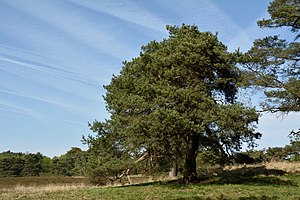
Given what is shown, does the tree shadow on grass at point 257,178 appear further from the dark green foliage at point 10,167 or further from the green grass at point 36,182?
the dark green foliage at point 10,167

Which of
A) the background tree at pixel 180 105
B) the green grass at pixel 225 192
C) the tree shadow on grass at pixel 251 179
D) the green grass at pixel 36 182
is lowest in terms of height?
the green grass at pixel 225 192

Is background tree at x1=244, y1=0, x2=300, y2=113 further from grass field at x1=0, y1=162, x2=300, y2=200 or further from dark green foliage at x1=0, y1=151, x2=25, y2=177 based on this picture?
dark green foliage at x1=0, y1=151, x2=25, y2=177

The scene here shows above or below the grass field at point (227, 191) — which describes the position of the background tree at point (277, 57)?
above

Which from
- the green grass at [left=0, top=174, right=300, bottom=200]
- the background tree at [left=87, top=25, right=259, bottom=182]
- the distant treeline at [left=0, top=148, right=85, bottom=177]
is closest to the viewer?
the green grass at [left=0, top=174, right=300, bottom=200]

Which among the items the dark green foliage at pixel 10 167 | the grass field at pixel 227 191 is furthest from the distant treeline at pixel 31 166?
the grass field at pixel 227 191

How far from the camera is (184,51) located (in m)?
19.1

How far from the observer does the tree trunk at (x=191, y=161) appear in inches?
800

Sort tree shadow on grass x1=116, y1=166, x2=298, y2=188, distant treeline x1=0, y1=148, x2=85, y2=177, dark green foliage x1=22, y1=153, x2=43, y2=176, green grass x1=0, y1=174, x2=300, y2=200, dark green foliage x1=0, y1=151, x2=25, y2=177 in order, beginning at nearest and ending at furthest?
1. green grass x1=0, y1=174, x2=300, y2=200
2. tree shadow on grass x1=116, y1=166, x2=298, y2=188
3. dark green foliage x1=0, y1=151, x2=25, y2=177
4. distant treeline x1=0, y1=148, x2=85, y2=177
5. dark green foliage x1=22, y1=153, x2=43, y2=176

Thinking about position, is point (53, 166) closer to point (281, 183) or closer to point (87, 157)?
point (87, 157)

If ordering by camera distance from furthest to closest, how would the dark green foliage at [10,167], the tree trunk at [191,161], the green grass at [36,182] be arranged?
the dark green foliage at [10,167] < the green grass at [36,182] < the tree trunk at [191,161]

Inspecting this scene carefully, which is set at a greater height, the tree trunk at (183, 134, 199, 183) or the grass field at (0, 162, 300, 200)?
the tree trunk at (183, 134, 199, 183)

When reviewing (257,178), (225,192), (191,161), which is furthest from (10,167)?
(225,192)

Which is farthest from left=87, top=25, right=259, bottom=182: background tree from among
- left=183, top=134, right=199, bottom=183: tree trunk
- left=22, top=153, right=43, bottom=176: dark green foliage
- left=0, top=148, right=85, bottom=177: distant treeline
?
left=22, top=153, right=43, bottom=176: dark green foliage

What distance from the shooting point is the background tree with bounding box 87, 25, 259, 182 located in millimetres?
17516
